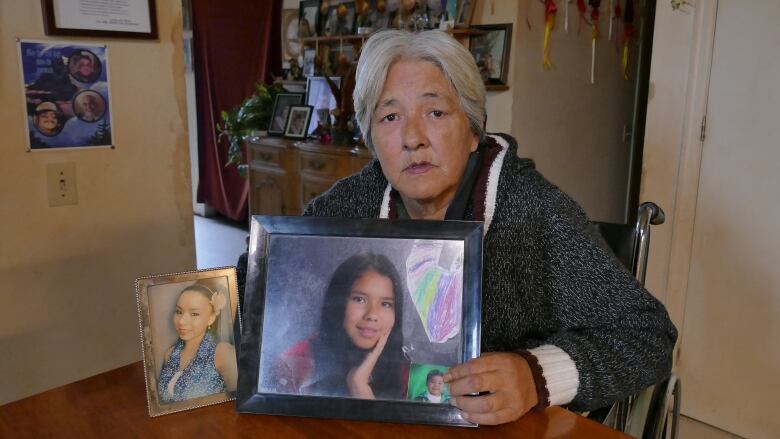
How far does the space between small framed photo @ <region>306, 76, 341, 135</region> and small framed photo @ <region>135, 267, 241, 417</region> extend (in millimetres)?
2947

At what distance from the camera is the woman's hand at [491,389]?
0.80 metres

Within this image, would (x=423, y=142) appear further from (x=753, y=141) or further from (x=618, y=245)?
(x=753, y=141)

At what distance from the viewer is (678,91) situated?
2195 mm

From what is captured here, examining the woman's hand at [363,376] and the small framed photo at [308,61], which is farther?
the small framed photo at [308,61]

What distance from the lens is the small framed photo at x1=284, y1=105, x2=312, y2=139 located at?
3.84m

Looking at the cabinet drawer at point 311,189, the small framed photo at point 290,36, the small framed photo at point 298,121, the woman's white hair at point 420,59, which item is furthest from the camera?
the small framed photo at point 290,36

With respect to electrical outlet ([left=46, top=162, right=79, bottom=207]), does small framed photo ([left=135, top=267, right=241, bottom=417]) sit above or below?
below

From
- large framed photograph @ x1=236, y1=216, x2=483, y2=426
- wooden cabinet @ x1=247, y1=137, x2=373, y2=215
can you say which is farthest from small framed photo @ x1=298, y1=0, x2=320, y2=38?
large framed photograph @ x1=236, y1=216, x2=483, y2=426

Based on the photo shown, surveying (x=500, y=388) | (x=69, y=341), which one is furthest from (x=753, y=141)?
(x=69, y=341)

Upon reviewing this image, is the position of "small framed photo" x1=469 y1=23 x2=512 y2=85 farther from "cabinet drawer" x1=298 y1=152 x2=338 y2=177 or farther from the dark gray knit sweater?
the dark gray knit sweater

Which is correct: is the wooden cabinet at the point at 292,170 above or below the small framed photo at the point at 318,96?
below

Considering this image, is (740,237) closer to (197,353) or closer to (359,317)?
(359,317)

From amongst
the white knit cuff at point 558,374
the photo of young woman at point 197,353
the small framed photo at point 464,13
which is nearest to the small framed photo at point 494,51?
the small framed photo at point 464,13

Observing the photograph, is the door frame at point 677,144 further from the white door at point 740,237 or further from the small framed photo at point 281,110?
the small framed photo at point 281,110
